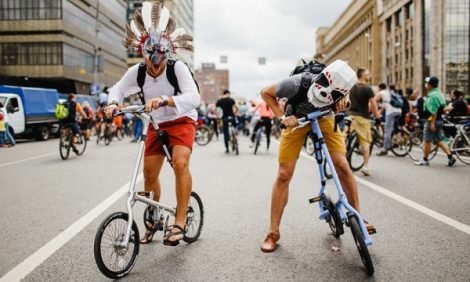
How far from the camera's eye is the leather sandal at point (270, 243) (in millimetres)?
4023

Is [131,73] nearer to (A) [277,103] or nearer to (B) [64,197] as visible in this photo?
(A) [277,103]

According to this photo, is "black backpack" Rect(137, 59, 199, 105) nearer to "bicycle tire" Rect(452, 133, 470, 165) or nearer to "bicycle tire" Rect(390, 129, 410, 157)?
"bicycle tire" Rect(452, 133, 470, 165)

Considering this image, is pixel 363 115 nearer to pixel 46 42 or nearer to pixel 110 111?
pixel 110 111

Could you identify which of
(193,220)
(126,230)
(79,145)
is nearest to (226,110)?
(79,145)

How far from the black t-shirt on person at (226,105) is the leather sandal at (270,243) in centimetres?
1079

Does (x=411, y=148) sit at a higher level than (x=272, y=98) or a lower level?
lower

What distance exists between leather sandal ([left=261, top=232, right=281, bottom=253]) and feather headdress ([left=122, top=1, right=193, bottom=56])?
178cm

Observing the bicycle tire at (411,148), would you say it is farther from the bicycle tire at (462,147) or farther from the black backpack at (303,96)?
the black backpack at (303,96)

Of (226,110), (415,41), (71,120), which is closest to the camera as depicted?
(71,120)

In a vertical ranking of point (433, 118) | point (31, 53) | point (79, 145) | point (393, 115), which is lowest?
point (79, 145)

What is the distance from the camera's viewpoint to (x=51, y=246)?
4258 mm

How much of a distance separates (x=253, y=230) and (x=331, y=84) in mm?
1912

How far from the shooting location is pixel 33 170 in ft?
34.0

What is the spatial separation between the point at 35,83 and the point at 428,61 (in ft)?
149
